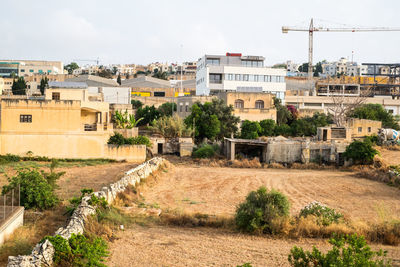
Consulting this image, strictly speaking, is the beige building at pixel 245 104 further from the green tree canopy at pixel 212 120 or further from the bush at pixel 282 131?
the green tree canopy at pixel 212 120

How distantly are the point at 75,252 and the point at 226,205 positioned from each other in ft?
33.4

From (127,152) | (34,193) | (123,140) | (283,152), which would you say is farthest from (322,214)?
(123,140)

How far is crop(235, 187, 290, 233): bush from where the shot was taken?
1453 centimetres

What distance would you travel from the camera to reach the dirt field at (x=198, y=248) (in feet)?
38.7

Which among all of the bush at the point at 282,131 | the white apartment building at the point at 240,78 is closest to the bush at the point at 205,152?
the bush at the point at 282,131

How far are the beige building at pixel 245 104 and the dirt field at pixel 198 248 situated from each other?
3361 centimetres

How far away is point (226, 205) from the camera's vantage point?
1988 centimetres

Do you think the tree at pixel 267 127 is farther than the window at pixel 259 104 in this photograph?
No

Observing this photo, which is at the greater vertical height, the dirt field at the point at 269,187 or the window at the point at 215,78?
the window at the point at 215,78

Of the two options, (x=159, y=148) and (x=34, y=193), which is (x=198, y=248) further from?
(x=159, y=148)

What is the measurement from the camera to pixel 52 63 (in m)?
114

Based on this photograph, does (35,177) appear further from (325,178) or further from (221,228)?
(325,178)

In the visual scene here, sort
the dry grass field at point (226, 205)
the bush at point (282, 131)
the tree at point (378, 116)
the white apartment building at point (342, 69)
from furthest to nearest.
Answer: the white apartment building at point (342, 69) → the tree at point (378, 116) → the bush at point (282, 131) → the dry grass field at point (226, 205)

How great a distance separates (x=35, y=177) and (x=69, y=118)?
14.9 meters
